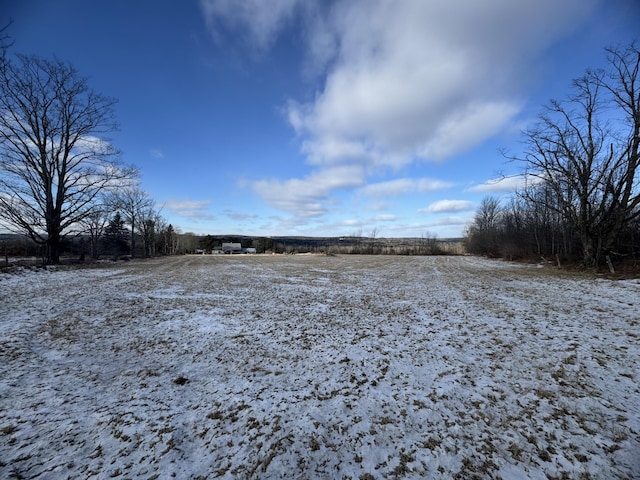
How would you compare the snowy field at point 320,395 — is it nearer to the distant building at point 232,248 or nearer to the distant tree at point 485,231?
the distant tree at point 485,231

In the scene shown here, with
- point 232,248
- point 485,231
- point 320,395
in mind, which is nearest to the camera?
point 320,395

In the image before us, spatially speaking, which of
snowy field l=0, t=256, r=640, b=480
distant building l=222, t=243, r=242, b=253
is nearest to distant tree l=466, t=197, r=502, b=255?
snowy field l=0, t=256, r=640, b=480

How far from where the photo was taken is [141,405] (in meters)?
3.61

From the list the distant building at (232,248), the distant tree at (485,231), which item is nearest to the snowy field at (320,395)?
the distant tree at (485,231)

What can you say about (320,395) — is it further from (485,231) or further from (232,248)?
(232,248)

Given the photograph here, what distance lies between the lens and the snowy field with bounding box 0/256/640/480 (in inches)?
105

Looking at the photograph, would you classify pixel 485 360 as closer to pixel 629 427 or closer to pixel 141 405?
pixel 629 427

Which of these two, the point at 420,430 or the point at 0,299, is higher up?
the point at 0,299

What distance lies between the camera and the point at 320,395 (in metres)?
3.93

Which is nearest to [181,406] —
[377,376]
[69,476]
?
[69,476]

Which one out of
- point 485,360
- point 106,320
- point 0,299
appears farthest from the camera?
point 0,299

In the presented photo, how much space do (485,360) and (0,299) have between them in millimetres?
14951

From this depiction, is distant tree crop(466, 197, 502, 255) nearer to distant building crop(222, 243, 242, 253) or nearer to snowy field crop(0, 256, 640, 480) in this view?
snowy field crop(0, 256, 640, 480)

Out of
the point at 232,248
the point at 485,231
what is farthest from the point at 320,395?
the point at 232,248
